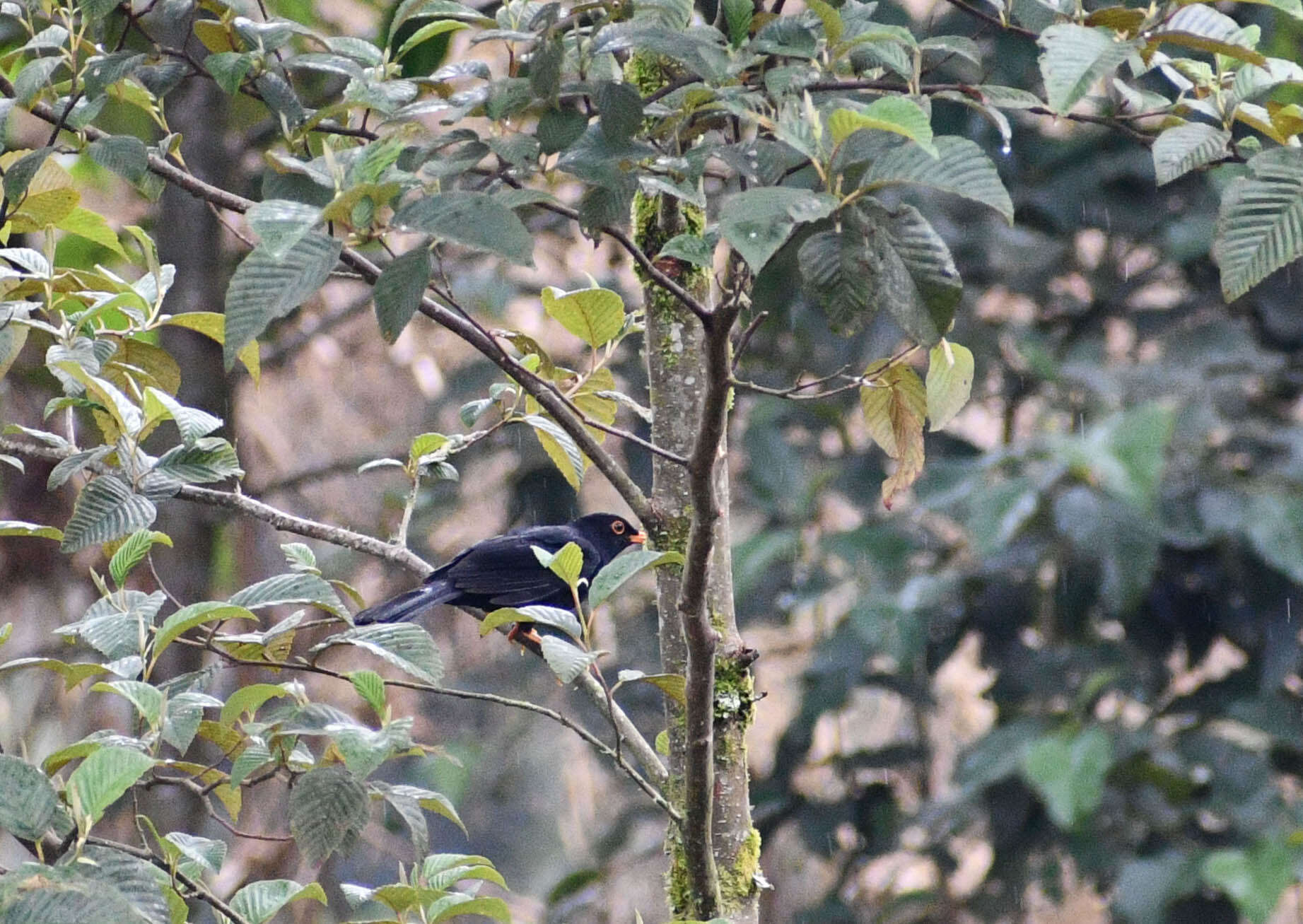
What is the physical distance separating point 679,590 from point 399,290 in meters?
0.72

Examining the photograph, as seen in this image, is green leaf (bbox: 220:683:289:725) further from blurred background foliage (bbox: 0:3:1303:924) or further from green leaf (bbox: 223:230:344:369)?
blurred background foliage (bbox: 0:3:1303:924)

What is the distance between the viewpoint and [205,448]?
171 centimetres

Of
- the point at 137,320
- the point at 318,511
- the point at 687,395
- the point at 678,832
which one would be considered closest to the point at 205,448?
the point at 137,320

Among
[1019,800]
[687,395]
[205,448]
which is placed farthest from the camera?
[1019,800]

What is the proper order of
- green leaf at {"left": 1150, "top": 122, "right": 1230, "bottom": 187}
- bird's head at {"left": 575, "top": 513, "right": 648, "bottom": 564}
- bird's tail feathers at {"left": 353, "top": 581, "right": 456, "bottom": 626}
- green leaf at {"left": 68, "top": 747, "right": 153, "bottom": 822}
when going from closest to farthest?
green leaf at {"left": 68, "top": 747, "right": 153, "bottom": 822} < green leaf at {"left": 1150, "top": 122, "right": 1230, "bottom": 187} < bird's tail feathers at {"left": 353, "top": 581, "right": 456, "bottom": 626} < bird's head at {"left": 575, "top": 513, "right": 648, "bottom": 564}

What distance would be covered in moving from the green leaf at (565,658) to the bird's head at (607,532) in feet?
9.38

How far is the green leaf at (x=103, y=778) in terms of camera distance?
1.16 meters

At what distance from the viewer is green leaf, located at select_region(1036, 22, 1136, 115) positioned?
1.19 m

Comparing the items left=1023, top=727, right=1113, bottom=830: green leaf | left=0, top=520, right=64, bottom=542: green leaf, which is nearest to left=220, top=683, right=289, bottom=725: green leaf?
left=0, top=520, right=64, bottom=542: green leaf

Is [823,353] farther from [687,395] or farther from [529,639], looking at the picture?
[687,395]

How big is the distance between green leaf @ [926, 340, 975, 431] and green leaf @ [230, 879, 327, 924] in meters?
0.90

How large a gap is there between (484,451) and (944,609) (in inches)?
67.3

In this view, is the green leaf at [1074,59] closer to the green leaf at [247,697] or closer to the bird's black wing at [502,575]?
the green leaf at [247,697]

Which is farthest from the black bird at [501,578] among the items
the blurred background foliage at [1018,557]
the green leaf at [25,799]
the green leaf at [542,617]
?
the green leaf at [25,799]
